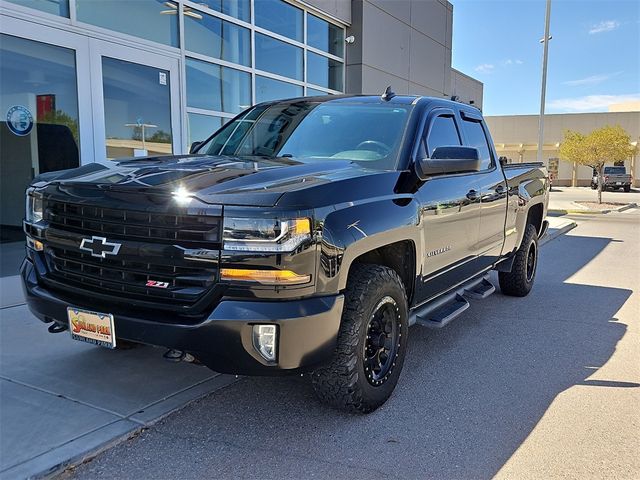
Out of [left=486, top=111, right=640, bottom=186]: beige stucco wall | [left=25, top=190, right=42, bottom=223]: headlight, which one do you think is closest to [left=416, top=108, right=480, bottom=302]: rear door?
[left=25, top=190, right=42, bottom=223]: headlight

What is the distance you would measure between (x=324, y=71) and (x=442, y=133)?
30.0 feet

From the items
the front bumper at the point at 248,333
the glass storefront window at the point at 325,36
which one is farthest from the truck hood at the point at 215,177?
the glass storefront window at the point at 325,36

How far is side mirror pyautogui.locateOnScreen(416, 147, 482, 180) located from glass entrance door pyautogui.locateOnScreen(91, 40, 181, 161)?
16.2ft

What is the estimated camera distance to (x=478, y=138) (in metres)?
5.35

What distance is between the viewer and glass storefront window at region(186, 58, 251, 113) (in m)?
8.98

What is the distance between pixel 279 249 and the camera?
2607 millimetres

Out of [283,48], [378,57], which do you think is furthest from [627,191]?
[283,48]

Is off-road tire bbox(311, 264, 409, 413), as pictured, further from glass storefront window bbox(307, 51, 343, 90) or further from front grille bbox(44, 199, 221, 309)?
glass storefront window bbox(307, 51, 343, 90)

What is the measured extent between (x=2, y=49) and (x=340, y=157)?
445 cm

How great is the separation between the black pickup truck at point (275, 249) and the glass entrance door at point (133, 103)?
3.82 meters

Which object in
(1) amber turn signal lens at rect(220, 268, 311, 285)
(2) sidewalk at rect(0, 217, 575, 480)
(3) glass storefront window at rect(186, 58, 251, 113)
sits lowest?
(2) sidewalk at rect(0, 217, 575, 480)

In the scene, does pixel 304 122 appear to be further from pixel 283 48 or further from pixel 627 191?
pixel 627 191

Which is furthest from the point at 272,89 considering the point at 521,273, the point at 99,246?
the point at 99,246

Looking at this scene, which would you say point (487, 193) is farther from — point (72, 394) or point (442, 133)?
point (72, 394)
